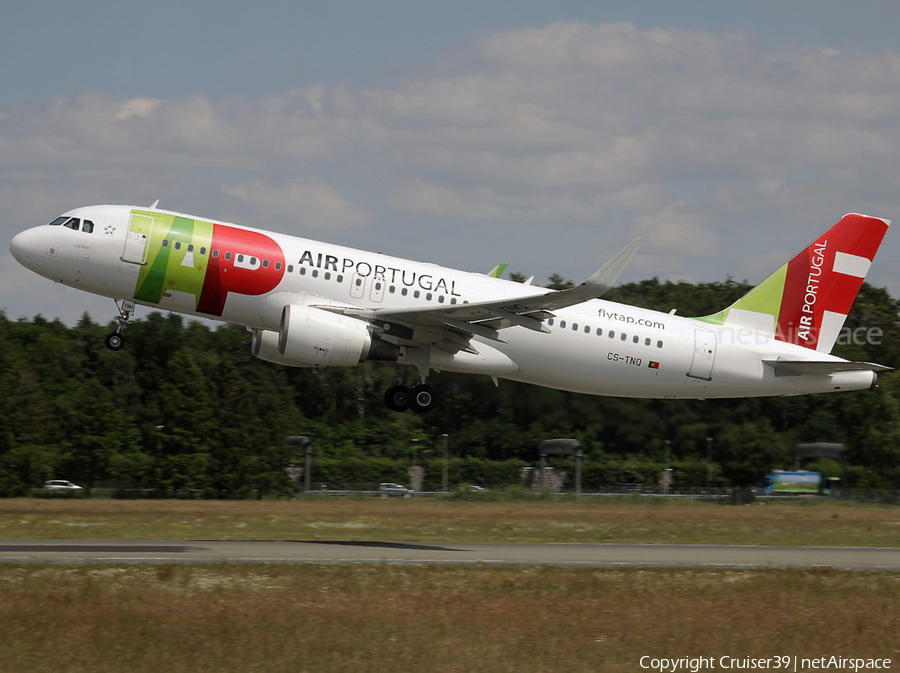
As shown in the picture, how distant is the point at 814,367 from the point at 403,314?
1325 centimetres

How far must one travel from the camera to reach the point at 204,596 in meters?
17.9

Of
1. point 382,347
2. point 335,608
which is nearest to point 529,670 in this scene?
point 335,608

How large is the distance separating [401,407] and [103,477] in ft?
184

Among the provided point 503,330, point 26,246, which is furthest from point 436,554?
point 26,246

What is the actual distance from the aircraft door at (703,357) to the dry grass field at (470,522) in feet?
16.6

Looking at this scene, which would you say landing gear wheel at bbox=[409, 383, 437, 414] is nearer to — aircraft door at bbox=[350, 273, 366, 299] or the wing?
the wing

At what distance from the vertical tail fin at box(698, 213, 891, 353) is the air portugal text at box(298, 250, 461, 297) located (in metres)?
9.29

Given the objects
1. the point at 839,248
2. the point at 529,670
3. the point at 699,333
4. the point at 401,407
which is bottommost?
the point at 529,670

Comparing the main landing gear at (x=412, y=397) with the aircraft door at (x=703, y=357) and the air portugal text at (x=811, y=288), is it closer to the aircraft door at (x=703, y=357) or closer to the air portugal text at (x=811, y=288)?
the aircraft door at (x=703, y=357)

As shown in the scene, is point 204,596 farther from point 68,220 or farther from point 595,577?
point 68,220

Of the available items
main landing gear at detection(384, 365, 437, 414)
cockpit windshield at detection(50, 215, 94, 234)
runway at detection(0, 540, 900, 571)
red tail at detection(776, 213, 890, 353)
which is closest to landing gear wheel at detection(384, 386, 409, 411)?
main landing gear at detection(384, 365, 437, 414)
